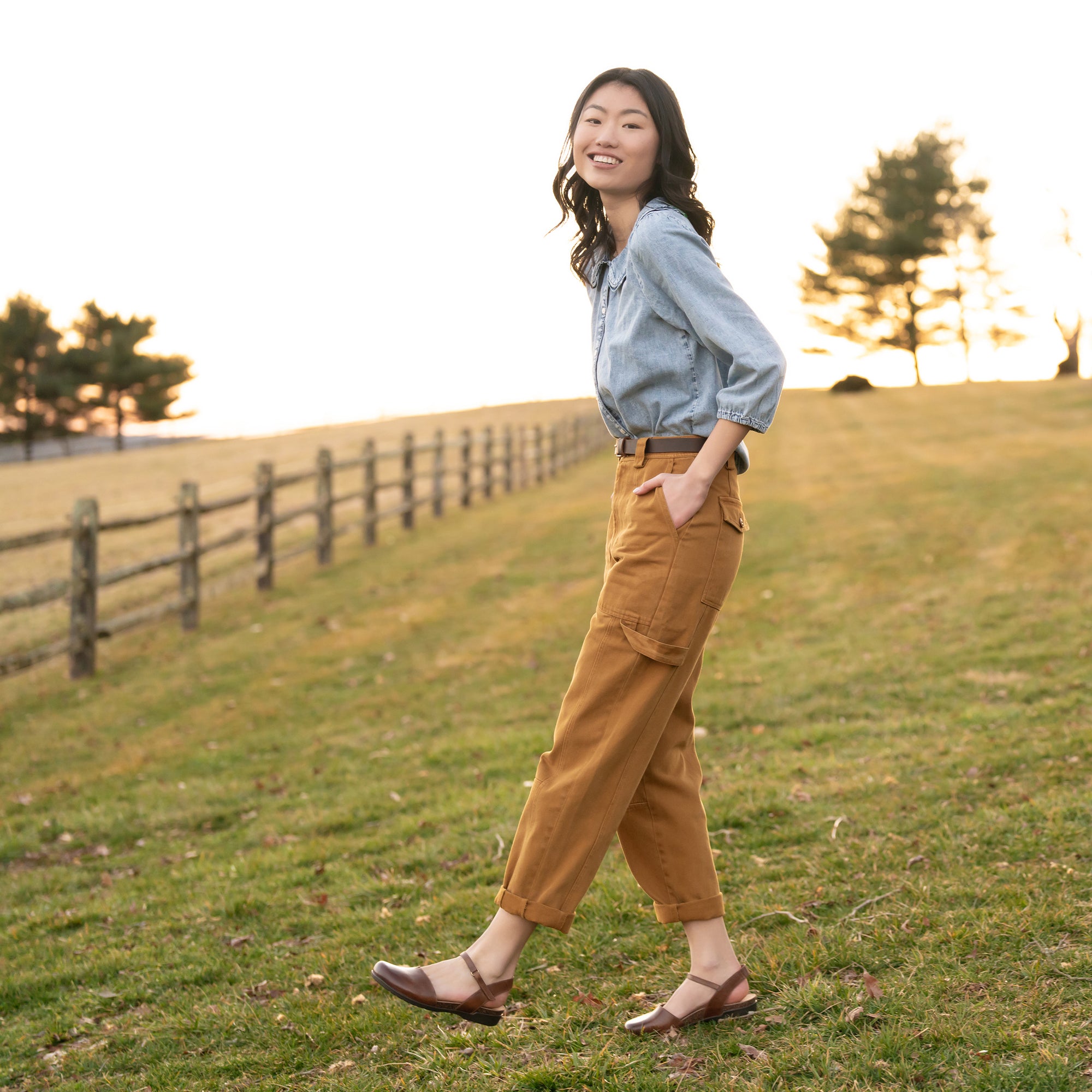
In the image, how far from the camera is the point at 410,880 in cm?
391

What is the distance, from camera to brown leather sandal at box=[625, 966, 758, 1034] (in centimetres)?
242

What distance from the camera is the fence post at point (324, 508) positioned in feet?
40.1

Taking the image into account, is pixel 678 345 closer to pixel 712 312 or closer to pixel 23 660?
pixel 712 312

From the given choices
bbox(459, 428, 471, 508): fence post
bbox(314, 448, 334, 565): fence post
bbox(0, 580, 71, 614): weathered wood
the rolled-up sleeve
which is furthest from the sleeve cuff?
bbox(459, 428, 471, 508): fence post

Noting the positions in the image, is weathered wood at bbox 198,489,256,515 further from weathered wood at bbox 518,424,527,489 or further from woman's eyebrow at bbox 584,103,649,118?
weathered wood at bbox 518,424,527,489

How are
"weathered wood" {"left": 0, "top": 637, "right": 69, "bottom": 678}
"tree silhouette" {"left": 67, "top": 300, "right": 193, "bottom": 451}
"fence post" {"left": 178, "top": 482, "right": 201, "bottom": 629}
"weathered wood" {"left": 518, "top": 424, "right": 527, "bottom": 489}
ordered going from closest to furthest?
"weathered wood" {"left": 0, "top": 637, "right": 69, "bottom": 678} < "fence post" {"left": 178, "top": 482, "right": 201, "bottom": 629} < "weathered wood" {"left": 518, "top": 424, "right": 527, "bottom": 489} < "tree silhouette" {"left": 67, "top": 300, "right": 193, "bottom": 451}

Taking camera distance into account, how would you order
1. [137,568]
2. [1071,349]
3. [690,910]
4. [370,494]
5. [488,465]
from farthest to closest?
[1071,349]
[488,465]
[370,494]
[137,568]
[690,910]

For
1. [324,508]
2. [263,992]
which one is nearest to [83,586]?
[324,508]

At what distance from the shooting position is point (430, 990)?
2.25 m

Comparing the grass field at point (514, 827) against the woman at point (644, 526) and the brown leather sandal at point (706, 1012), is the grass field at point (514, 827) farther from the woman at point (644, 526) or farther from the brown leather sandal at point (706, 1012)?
the woman at point (644, 526)

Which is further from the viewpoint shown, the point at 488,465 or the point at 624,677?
the point at 488,465

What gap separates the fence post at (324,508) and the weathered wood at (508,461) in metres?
6.61

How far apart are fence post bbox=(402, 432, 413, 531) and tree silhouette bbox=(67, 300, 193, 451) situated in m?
44.2

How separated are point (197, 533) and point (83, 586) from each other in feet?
5.31
